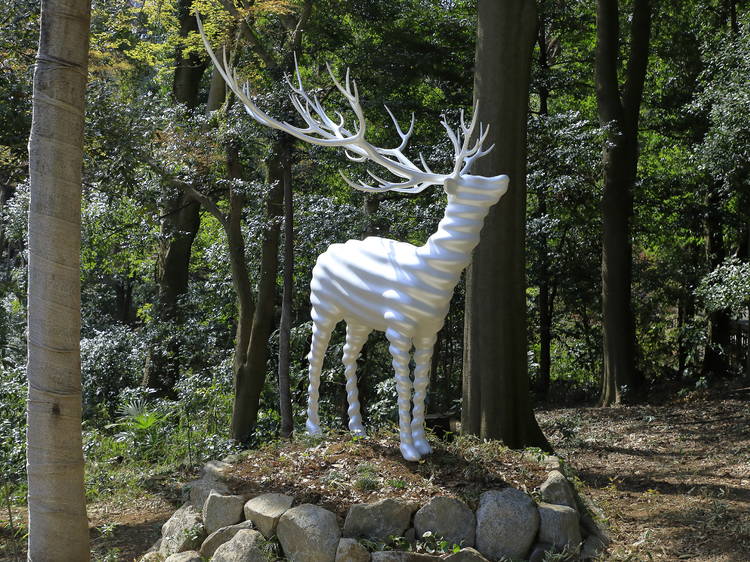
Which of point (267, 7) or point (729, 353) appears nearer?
point (267, 7)

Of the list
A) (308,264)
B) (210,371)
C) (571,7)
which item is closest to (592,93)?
(571,7)

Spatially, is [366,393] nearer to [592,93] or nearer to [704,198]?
[704,198]

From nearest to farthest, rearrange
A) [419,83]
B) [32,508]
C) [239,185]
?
[32,508] → [239,185] → [419,83]

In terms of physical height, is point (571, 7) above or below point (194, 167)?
above

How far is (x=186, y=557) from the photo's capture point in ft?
19.4

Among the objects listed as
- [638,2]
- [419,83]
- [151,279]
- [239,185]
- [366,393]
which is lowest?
[366,393]

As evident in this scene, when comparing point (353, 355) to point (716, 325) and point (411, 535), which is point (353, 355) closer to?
point (411, 535)

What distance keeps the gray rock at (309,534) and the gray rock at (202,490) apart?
0.79 m

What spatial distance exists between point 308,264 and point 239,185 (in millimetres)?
1590

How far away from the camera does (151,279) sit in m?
19.0

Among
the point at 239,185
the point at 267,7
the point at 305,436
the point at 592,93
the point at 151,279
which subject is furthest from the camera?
the point at 151,279

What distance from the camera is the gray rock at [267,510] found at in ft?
19.0

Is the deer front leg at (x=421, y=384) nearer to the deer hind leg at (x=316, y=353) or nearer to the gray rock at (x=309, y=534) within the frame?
the deer hind leg at (x=316, y=353)

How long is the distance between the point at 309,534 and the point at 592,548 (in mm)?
2137
